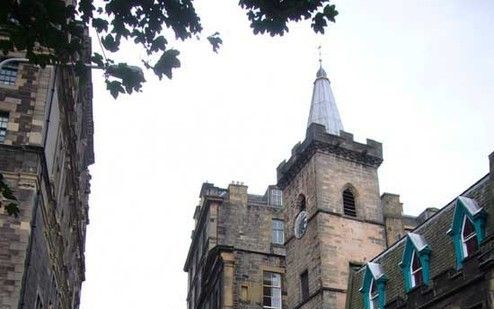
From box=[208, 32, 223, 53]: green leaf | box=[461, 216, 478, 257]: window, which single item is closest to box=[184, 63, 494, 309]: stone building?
box=[461, 216, 478, 257]: window

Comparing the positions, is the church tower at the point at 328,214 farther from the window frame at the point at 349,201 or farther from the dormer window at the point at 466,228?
the dormer window at the point at 466,228

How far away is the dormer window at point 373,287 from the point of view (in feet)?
95.0

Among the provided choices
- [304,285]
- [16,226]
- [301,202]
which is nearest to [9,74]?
[16,226]

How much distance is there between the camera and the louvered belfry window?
38781mm

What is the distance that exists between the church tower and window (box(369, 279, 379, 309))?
4.94 meters

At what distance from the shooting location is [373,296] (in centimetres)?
3006

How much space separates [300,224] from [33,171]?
58.1 feet

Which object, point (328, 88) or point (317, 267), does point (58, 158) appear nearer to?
point (317, 267)

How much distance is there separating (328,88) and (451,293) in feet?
82.7

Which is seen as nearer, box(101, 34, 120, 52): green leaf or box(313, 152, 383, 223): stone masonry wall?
box(101, 34, 120, 52): green leaf

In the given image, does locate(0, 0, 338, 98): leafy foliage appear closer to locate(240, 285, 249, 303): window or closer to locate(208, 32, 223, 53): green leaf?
locate(208, 32, 223, 53): green leaf

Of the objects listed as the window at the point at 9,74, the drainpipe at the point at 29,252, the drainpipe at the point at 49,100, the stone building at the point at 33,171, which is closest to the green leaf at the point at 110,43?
the stone building at the point at 33,171

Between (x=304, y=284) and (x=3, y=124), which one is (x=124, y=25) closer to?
(x=3, y=124)

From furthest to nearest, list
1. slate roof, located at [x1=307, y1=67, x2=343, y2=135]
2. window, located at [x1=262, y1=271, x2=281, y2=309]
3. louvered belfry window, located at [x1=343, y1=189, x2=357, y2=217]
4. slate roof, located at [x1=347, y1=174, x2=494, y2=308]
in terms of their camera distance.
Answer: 1. window, located at [x1=262, y1=271, x2=281, y2=309]
2. slate roof, located at [x1=307, y1=67, x2=343, y2=135]
3. louvered belfry window, located at [x1=343, y1=189, x2=357, y2=217]
4. slate roof, located at [x1=347, y1=174, x2=494, y2=308]
